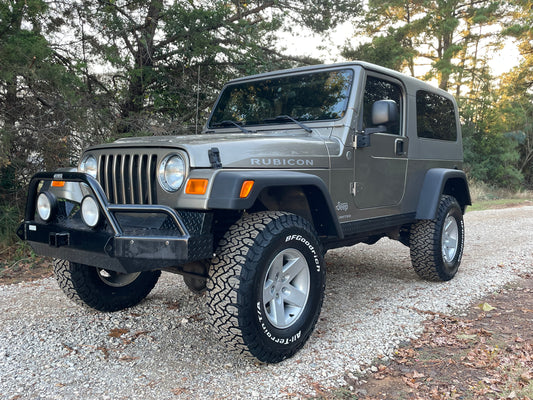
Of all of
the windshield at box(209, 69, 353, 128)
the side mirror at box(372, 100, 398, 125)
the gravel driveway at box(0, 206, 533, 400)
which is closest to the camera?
the gravel driveway at box(0, 206, 533, 400)

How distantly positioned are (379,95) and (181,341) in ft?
8.71

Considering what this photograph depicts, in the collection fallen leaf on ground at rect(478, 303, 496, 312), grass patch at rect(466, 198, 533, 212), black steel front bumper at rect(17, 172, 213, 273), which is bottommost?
grass patch at rect(466, 198, 533, 212)

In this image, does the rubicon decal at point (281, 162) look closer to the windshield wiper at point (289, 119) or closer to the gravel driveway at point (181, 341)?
the windshield wiper at point (289, 119)

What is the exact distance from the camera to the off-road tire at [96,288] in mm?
3484

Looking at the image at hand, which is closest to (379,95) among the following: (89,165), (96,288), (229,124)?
(229,124)

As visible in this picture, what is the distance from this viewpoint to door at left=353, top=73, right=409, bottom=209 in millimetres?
3723

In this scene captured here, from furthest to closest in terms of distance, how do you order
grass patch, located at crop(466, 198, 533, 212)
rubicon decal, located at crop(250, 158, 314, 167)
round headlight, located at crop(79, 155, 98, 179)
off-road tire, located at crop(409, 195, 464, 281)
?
grass patch, located at crop(466, 198, 533, 212) < off-road tire, located at crop(409, 195, 464, 281) < round headlight, located at crop(79, 155, 98, 179) < rubicon decal, located at crop(250, 158, 314, 167)

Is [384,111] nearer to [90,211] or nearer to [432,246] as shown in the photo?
[432,246]

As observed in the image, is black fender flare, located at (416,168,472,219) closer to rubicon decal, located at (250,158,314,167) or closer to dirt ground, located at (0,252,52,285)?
rubicon decal, located at (250,158,314,167)

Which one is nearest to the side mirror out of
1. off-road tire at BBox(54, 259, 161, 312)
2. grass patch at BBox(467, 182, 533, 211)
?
off-road tire at BBox(54, 259, 161, 312)

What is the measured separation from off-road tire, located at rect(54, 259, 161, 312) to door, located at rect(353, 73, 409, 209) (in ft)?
6.56

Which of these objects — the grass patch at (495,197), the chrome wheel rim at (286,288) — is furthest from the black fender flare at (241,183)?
the grass patch at (495,197)

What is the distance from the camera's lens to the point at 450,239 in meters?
5.10

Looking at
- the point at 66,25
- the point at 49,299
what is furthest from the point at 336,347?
the point at 66,25
